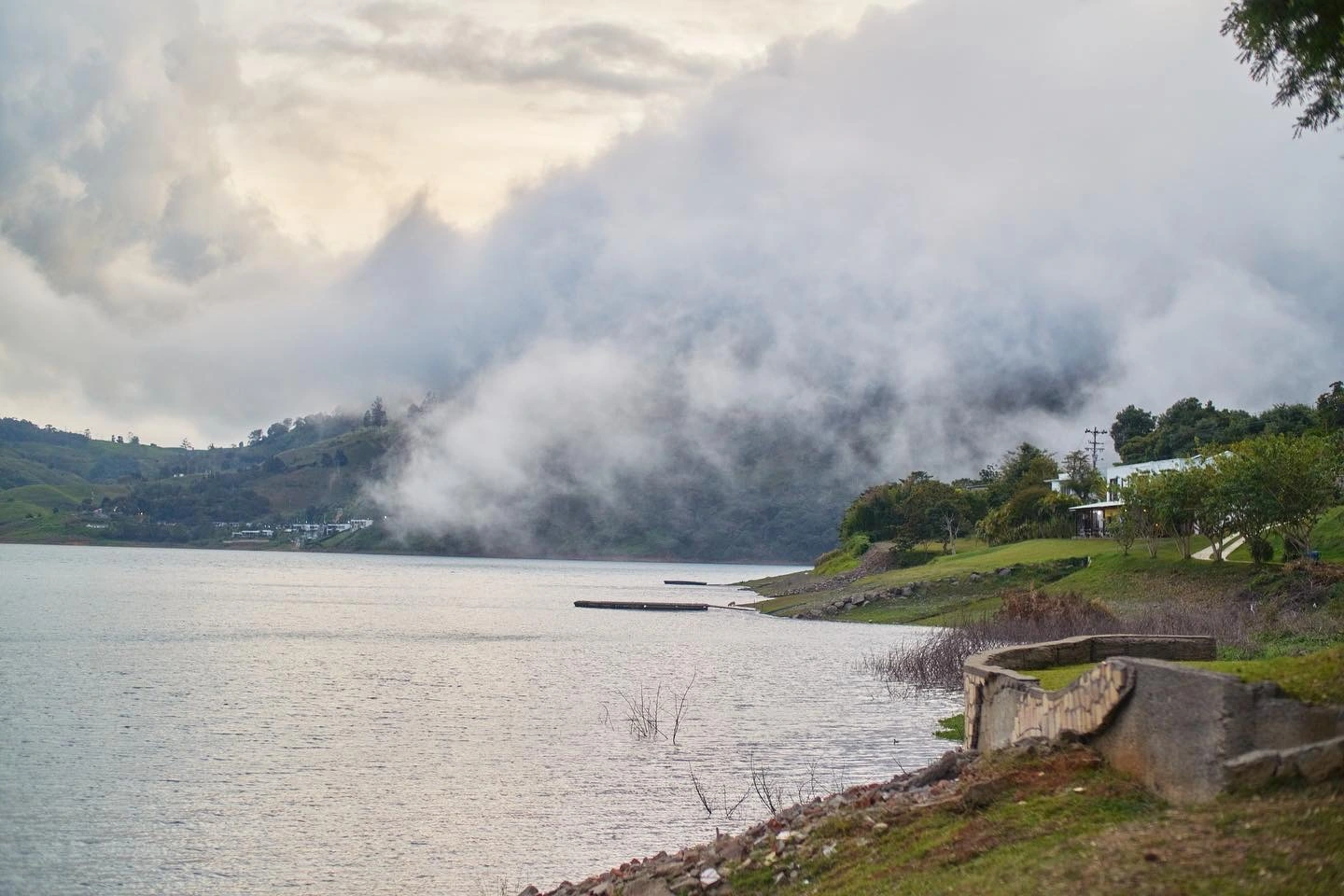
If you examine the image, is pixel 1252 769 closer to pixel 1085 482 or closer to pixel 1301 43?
pixel 1301 43

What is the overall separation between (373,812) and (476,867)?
539 centimetres

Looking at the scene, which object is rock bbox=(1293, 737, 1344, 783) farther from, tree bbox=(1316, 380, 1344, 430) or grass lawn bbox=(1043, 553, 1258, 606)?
tree bbox=(1316, 380, 1344, 430)

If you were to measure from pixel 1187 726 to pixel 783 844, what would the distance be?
6.21 meters

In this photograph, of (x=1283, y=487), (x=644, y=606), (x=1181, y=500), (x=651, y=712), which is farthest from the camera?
(x=644, y=606)

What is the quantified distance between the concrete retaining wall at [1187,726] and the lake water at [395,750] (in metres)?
10.6

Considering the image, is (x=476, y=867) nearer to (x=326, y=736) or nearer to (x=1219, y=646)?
(x=326, y=736)

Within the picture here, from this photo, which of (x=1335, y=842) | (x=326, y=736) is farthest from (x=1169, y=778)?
(x=326, y=736)

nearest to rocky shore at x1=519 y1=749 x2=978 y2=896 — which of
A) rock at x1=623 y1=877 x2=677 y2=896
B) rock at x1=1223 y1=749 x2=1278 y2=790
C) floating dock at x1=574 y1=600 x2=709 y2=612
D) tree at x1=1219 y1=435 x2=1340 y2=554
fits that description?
rock at x1=623 y1=877 x2=677 y2=896

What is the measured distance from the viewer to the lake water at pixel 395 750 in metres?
24.1

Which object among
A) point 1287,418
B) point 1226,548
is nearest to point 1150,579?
point 1226,548

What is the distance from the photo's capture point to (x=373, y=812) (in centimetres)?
2784

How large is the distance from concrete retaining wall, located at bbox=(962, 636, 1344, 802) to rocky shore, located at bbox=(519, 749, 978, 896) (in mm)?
1777

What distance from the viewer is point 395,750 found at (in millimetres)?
36438

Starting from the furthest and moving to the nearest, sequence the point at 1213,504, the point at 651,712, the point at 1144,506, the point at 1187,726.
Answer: the point at 1144,506
the point at 1213,504
the point at 651,712
the point at 1187,726
